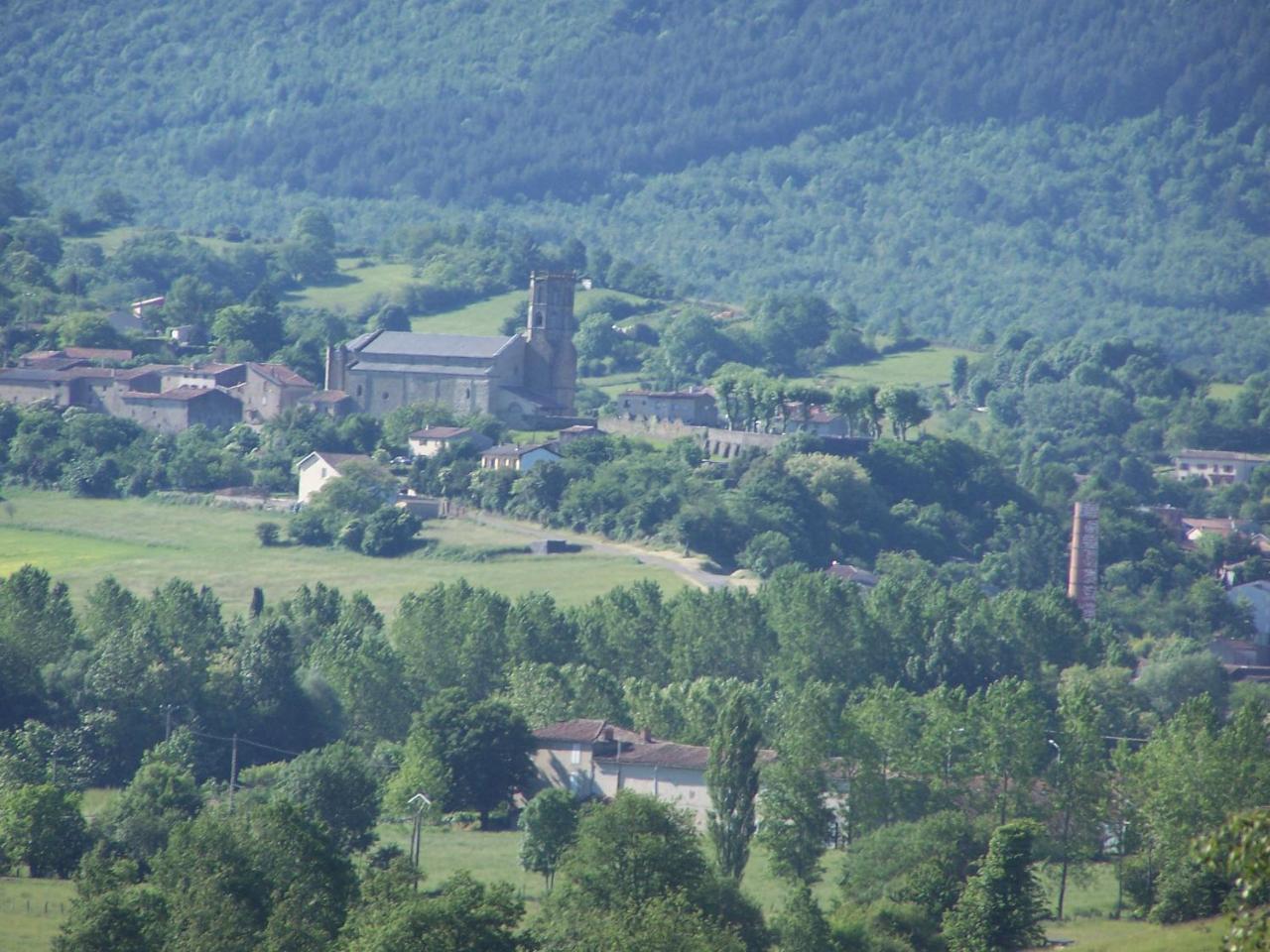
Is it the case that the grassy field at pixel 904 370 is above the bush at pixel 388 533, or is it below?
above

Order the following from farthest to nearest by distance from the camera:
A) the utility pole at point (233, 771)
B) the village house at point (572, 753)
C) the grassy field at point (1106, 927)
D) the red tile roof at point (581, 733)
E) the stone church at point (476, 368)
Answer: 1. the stone church at point (476, 368)
2. the red tile roof at point (581, 733)
3. the village house at point (572, 753)
4. the utility pole at point (233, 771)
5. the grassy field at point (1106, 927)

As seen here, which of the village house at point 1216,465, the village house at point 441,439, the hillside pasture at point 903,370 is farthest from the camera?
the hillside pasture at point 903,370

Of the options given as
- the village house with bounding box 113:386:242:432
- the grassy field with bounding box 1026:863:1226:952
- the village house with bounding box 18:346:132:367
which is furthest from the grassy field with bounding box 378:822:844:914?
the village house with bounding box 18:346:132:367

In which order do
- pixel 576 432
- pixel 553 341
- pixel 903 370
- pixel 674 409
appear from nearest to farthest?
pixel 576 432 → pixel 674 409 → pixel 553 341 → pixel 903 370

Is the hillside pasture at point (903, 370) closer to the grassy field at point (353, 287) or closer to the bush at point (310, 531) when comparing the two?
the grassy field at point (353, 287)

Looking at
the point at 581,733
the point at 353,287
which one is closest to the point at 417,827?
the point at 581,733

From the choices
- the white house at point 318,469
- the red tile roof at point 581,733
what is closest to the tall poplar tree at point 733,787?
the red tile roof at point 581,733

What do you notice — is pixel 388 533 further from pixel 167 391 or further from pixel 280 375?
pixel 167 391
